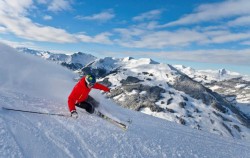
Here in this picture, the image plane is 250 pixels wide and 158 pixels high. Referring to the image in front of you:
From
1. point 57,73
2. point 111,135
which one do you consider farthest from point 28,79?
point 111,135

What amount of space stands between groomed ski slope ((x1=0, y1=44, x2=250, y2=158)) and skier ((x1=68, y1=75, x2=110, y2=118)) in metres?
0.45

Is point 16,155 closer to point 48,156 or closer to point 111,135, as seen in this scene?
point 48,156

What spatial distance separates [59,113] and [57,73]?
917cm

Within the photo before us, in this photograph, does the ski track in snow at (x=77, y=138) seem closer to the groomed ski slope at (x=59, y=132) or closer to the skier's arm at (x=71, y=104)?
the groomed ski slope at (x=59, y=132)

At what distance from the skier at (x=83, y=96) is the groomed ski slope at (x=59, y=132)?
17.7 inches

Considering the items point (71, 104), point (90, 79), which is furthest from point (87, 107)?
point (90, 79)

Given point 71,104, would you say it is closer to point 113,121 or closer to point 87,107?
point 87,107

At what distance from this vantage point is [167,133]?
1623 cm

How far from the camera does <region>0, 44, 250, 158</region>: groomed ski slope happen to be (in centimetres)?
950

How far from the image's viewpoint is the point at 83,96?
49.5 ft

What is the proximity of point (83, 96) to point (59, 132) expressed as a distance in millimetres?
4374

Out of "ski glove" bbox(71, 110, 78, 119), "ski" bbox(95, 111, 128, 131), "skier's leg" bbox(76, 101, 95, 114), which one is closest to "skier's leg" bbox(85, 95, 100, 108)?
"skier's leg" bbox(76, 101, 95, 114)

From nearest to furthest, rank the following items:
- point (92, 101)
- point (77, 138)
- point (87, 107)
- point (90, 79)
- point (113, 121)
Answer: point (77, 138) < point (90, 79) < point (113, 121) < point (87, 107) < point (92, 101)

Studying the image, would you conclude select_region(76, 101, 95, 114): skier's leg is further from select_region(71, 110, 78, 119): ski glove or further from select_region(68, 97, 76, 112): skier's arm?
select_region(71, 110, 78, 119): ski glove
